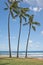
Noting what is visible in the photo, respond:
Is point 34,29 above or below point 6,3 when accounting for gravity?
below

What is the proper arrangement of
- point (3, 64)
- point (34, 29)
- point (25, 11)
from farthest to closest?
point (34, 29) < point (25, 11) < point (3, 64)

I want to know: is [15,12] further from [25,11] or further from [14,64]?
[14,64]

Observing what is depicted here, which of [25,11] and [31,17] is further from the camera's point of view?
[31,17]

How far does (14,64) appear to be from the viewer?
2977cm

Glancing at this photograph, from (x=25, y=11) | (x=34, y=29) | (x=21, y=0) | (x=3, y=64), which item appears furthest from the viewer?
(x=34, y=29)

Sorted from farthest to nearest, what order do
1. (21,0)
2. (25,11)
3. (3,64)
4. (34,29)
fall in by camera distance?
(34,29) → (25,11) → (21,0) → (3,64)

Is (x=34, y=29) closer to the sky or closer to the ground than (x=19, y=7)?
closer to the ground

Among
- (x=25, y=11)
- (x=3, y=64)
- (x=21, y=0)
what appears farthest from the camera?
(x=25, y=11)

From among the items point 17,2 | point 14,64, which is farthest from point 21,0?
point 14,64

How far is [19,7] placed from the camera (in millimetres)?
51094

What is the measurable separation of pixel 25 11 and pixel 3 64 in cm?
2517

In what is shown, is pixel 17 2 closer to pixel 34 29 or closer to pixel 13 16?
pixel 13 16

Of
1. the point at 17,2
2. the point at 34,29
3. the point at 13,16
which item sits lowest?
the point at 34,29

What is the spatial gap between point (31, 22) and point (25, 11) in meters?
5.58
